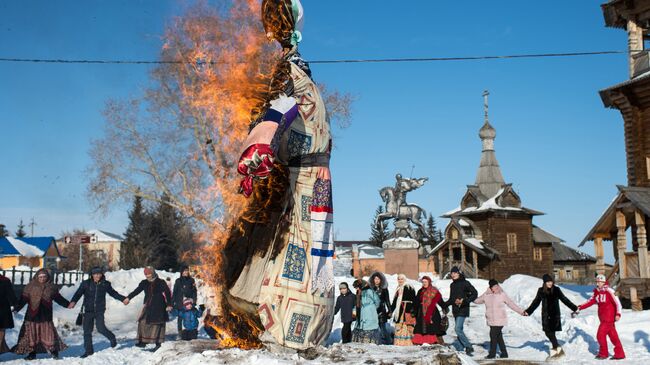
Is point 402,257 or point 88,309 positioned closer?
point 88,309

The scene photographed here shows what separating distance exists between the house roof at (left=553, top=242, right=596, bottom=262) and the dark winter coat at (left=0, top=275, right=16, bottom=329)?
50.8 meters

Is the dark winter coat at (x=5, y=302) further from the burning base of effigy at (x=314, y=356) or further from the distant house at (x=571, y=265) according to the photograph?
the distant house at (x=571, y=265)

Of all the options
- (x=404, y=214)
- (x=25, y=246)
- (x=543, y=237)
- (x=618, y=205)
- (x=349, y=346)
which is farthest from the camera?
(x=25, y=246)

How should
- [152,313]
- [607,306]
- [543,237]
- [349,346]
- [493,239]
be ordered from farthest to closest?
[543,237] → [493,239] → [152,313] → [607,306] → [349,346]

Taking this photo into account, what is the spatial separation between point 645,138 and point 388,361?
22.5 metres

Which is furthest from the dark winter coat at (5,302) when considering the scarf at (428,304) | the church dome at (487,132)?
the church dome at (487,132)

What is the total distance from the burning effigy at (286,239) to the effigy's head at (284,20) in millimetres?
38

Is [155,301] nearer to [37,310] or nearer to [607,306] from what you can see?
[37,310]

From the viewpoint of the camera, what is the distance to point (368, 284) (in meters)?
12.1

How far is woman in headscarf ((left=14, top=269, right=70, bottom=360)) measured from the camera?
38.0 feet

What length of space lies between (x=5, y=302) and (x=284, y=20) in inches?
368

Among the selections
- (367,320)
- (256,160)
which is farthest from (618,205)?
(256,160)

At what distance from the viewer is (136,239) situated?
49125mm

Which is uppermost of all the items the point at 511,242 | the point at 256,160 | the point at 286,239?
the point at 511,242
